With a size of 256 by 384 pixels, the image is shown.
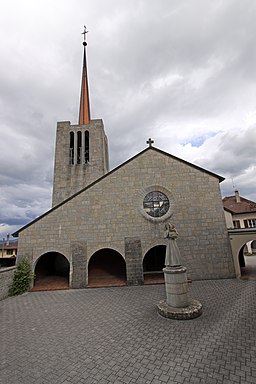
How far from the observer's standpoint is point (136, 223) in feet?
43.2

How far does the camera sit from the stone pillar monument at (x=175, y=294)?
23.4ft

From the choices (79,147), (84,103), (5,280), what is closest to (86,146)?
(79,147)

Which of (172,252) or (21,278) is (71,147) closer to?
(21,278)

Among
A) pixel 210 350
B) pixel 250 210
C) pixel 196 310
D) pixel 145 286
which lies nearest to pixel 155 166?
pixel 145 286

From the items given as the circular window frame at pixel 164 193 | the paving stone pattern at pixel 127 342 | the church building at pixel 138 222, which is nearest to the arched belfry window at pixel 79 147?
the church building at pixel 138 222

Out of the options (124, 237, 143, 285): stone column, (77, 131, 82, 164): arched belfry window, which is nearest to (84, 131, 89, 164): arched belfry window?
(77, 131, 82, 164): arched belfry window

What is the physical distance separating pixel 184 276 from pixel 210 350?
9.71 ft

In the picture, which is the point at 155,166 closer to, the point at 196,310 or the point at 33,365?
the point at 196,310

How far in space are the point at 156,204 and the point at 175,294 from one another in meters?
6.77

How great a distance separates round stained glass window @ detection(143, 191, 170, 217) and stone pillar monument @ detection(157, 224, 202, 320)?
4988 mm

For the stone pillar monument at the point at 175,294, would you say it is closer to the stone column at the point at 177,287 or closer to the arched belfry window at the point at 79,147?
the stone column at the point at 177,287

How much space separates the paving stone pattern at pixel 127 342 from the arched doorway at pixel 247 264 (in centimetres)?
421

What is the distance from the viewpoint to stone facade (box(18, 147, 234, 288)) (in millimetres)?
12578

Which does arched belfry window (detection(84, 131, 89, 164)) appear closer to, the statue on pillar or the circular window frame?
the circular window frame
